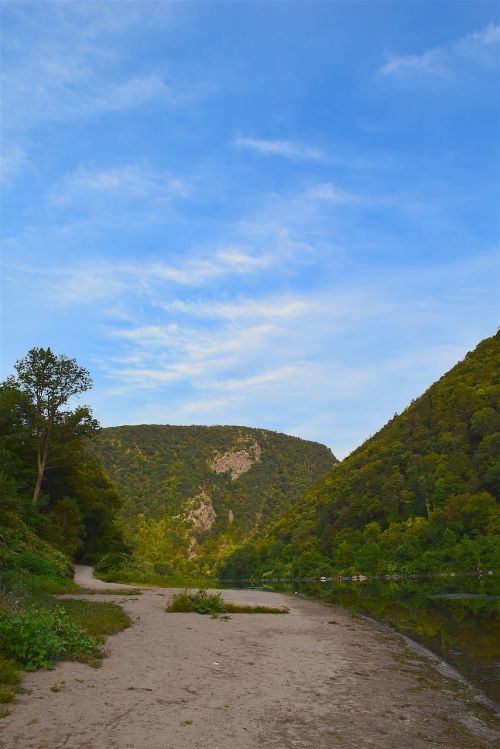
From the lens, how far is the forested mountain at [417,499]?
3059 inches

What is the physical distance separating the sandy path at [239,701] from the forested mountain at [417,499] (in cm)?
6160

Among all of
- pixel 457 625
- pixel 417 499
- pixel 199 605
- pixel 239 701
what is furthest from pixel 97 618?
pixel 417 499

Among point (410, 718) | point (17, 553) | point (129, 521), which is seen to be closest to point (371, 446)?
point (129, 521)

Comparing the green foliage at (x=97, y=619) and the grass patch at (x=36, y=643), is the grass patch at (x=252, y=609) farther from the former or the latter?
the grass patch at (x=36, y=643)

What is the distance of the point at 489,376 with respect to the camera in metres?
98.0

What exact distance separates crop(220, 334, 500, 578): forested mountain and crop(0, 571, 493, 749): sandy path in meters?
61.6

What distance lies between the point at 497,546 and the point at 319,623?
176 feet

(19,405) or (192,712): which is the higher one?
(19,405)

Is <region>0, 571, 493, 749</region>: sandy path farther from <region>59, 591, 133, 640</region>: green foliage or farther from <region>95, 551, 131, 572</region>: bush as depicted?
<region>95, 551, 131, 572</region>: bush

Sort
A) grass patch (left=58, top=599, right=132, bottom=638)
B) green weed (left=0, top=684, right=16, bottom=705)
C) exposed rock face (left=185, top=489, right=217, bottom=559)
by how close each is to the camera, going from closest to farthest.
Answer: green weed (left=0, top=684, right=16, bottom=705) → grass patch (left=58, top=599, right=132, bottom=638) → exposed rock face (left=185, top=489, right=217, bottom=559)

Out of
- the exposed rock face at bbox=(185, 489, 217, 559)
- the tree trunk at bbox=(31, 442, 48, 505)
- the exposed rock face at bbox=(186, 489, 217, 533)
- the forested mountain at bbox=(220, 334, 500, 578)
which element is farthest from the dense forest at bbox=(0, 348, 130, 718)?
the exposed rock face at bbox=(186, 489, 217, 533)

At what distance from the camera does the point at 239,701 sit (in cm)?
988

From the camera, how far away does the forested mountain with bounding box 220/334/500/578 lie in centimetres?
7769

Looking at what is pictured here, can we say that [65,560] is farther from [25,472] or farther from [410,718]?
[410,718]
